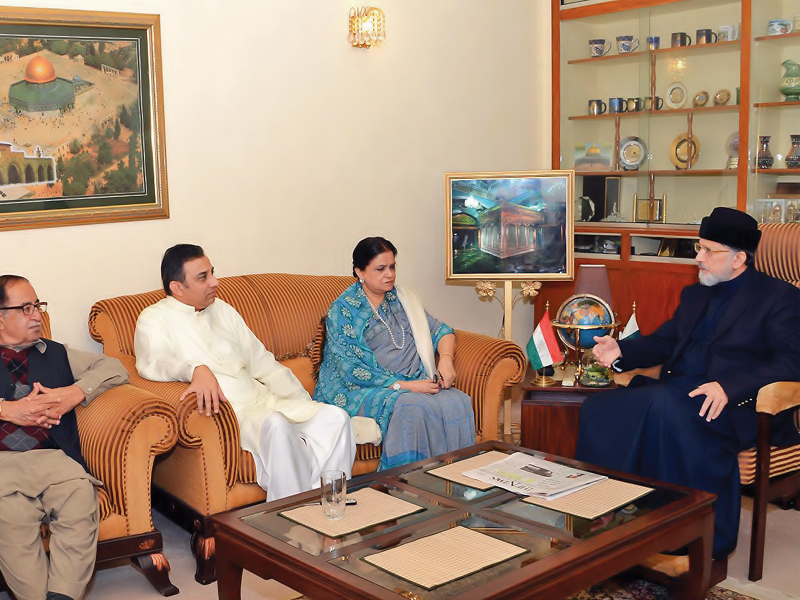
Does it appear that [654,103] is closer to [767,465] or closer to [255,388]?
[767,465]

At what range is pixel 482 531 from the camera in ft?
8.16

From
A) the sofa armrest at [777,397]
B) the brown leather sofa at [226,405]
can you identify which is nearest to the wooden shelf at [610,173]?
the brown leather sofa at [226,405]

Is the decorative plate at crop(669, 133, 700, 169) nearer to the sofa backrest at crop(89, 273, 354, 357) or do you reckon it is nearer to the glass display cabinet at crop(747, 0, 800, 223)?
the glass display cabinet at crop(747, 0, 800, 223)

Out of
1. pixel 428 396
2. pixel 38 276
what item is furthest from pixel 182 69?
pixel 428 396

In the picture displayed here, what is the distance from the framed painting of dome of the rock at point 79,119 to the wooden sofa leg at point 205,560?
1561 mm

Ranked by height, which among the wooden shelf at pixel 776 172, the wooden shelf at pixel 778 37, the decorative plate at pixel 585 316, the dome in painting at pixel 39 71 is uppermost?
the wooden shelf at pixel 778 37

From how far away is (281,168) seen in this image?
15.4 feet

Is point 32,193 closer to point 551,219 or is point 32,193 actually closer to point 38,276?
point 38,276

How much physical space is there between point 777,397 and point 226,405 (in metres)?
2.04

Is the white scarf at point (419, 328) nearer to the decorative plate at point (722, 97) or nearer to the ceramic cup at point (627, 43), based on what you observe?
the decorative plate at point (722, 97)

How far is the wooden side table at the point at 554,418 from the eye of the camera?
155 inches

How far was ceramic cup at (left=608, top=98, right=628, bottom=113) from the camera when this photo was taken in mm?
5859

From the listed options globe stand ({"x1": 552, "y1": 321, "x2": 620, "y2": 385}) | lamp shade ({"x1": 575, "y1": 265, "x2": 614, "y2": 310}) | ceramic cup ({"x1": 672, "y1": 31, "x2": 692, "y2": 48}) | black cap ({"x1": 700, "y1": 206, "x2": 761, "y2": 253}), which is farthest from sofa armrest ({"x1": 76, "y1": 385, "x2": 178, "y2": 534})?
ceramic cup ({"x1": 672, "y1": 31, "x2": 692, "y2": 48})

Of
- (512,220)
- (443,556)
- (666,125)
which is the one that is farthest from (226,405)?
(666,125)
